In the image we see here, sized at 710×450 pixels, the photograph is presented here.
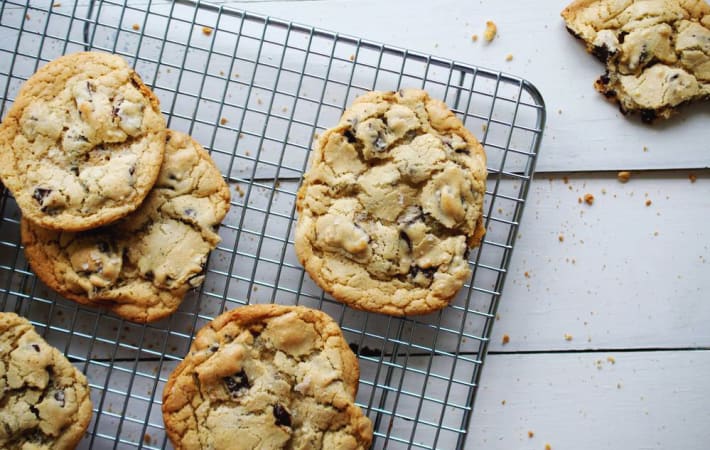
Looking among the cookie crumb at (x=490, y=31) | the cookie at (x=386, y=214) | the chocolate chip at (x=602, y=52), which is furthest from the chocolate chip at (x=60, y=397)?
the chocolate chip at (x=602, y=52)

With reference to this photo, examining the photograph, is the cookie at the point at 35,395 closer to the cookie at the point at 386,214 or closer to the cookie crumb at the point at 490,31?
the cookie at the point at 386,214

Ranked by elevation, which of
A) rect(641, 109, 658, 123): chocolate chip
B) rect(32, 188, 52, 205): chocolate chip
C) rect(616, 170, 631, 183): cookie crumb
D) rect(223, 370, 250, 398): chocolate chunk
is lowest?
rect(223, 370, 250, 398): chocolate chunk

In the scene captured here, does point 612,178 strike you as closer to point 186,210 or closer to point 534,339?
point 534,339

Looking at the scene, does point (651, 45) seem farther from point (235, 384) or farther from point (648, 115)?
point (235, 384)

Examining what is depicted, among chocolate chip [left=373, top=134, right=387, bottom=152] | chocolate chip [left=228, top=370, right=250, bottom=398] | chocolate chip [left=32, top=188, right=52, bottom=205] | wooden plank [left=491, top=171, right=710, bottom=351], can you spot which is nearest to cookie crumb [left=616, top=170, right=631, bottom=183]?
wooden plank [left=491, top=171, right=710, bottom=351]

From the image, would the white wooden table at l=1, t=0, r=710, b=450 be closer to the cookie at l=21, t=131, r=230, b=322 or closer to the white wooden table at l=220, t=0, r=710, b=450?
the white wooden table at l=220, t=0, r=710, b=450

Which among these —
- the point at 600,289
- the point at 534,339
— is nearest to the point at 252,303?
the point at 534,339
